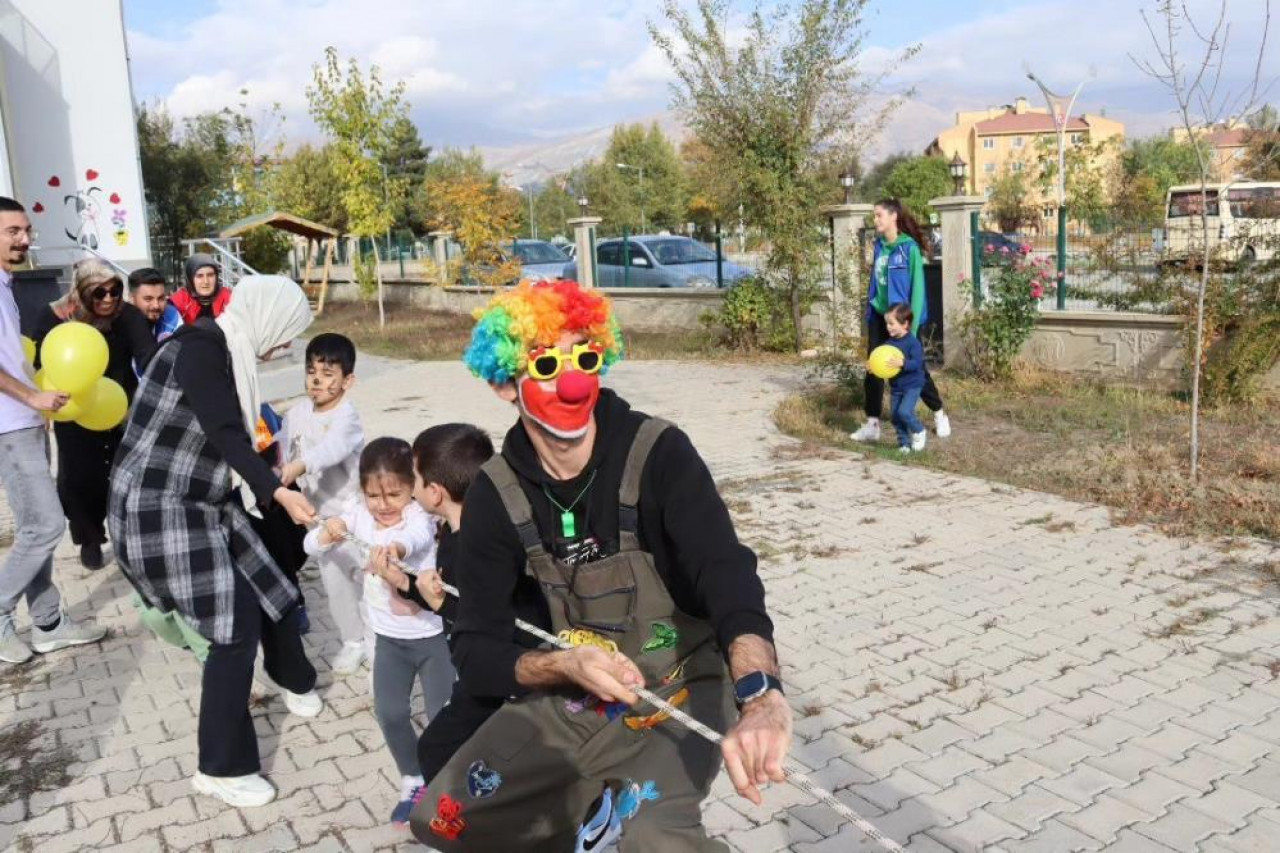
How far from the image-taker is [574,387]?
8.00 feet

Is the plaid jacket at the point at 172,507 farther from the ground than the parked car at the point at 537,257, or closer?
closer

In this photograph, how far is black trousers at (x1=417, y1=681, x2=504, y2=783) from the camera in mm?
2871

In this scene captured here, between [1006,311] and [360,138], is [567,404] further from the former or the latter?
[360,138]

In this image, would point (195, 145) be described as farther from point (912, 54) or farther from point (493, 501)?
point (493, 501)

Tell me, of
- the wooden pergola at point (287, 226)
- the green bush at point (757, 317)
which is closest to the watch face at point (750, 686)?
the green bush at point (757, 317)

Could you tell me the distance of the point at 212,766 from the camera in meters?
3.90

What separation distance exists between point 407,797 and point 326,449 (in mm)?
1698

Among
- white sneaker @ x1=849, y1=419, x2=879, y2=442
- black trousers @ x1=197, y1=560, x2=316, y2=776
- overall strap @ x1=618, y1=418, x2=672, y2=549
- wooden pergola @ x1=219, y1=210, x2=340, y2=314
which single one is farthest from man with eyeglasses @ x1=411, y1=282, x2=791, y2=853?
wooden pergola @ x1=219, y1=210, x2=340, y2=314

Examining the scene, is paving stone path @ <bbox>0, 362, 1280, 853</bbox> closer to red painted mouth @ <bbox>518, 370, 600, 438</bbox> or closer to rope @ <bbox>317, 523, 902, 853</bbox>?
rope @ <bbox>317, 523, 902, 853</bbox>

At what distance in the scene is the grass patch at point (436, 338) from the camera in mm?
15930

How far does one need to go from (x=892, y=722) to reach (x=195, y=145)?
3048 centimetres

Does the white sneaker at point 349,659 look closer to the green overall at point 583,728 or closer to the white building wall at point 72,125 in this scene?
the green overall at point 583,728

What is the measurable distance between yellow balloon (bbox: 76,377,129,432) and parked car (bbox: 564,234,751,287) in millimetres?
13191

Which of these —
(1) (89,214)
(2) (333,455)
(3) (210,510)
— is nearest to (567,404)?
(3) (210,510)
